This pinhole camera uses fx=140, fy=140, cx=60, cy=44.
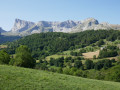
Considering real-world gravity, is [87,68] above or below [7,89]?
below

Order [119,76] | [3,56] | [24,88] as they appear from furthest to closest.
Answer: [119,76] → [3,56] → [24,88]

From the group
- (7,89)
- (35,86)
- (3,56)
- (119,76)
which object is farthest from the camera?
(119,76)

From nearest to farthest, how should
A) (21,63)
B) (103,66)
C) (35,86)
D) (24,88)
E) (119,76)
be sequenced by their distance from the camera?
(24,88) < (35,86) < (21,63) < (119,76) < (103,66)

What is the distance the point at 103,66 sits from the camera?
643 ft

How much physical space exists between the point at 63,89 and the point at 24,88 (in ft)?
19.5

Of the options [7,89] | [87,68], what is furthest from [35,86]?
[87,68]

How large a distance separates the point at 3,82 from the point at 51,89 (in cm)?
665

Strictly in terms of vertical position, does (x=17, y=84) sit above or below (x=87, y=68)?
above

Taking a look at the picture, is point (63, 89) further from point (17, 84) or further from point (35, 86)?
point (17, 84)

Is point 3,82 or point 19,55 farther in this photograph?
point 19,55

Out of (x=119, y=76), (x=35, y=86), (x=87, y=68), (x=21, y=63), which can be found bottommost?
(x=87, y=68)

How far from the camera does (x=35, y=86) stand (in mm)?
20047

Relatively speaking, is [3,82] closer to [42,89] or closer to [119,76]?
[42,89]

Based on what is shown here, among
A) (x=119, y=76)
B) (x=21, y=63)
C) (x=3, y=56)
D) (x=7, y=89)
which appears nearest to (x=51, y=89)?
(x=7, y=89)
